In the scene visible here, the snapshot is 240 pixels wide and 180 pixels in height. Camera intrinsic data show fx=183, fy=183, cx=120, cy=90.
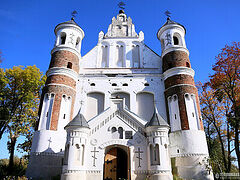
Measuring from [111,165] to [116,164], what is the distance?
336 millimetres

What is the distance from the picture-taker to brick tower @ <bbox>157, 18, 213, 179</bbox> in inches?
548

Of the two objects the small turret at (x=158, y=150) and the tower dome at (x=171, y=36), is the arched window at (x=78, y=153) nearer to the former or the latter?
the small turret at (x=158, y=150)

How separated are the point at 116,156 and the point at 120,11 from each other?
22.4 metres

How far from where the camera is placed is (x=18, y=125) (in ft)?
67.9

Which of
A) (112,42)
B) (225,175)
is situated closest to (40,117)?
(112,42)

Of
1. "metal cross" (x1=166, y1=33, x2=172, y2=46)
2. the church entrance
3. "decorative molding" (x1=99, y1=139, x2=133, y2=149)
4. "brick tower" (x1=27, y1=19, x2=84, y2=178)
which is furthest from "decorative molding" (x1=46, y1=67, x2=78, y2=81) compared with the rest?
"metal cross" (x1=166, y1=33, x2=172, y2=46)

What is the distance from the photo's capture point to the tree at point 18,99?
67.1ft

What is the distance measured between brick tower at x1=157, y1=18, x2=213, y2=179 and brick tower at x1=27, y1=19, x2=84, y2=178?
922cm

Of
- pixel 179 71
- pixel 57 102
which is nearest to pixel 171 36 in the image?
pixel 179 71

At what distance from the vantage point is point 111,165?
12086 millimetres

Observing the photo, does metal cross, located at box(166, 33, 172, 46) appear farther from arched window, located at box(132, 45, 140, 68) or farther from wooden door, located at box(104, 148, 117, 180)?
wooden door, located at box(104, 148, 117, 180)

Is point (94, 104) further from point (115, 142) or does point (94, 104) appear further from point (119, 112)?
point (115, 142)

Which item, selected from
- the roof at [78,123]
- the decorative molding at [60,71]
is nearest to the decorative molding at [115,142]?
the roof at [78,123]

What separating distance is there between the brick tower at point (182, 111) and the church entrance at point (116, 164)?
4.55m
